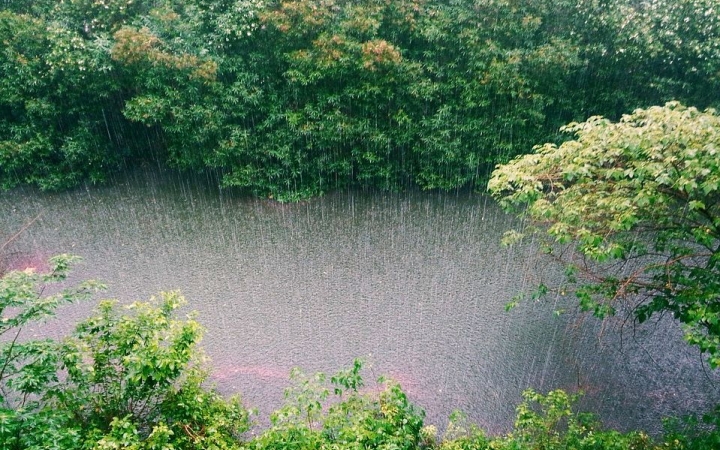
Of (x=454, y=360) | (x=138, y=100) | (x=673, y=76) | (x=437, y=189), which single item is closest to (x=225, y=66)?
(x=138, y=100)

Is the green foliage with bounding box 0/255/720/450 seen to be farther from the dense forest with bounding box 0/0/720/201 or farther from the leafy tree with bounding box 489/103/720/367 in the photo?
the dense forest with bounding box 0/0/720/201

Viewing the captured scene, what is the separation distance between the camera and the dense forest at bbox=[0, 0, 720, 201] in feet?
32.0

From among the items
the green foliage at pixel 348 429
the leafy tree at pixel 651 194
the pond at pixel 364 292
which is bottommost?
the pond at pixel 364 292

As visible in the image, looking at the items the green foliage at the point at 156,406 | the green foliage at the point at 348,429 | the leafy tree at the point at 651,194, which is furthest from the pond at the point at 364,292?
the green foliage at the point at 348,429

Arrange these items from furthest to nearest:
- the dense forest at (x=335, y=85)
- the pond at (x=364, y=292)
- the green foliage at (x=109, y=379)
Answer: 1. the dense forest at (x=335, y=85)
2. the pond at (x=364, y=292)
3. the green foliage at (x=109, y=379)

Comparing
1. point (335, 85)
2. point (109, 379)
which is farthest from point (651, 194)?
point (335, 85)

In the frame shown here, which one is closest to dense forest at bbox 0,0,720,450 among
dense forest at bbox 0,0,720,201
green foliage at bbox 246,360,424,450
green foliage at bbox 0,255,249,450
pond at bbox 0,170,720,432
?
dense forest at bbox 0,0,720,201

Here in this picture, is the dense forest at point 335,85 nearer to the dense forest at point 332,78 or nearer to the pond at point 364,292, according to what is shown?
the dense forest at point 332,78

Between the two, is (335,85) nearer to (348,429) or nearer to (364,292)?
(364,292)

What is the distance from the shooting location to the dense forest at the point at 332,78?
9758 millimetres

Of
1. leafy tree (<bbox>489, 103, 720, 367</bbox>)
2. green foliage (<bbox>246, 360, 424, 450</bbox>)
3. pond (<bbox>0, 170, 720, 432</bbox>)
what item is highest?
leafy tree (<bbox>489, 103, 720, 367</bbox>)

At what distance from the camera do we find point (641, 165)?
418 cm

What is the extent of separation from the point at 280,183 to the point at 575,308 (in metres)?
7.08

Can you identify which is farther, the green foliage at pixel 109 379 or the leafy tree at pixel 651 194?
the leafy tree at pixel 651 194
